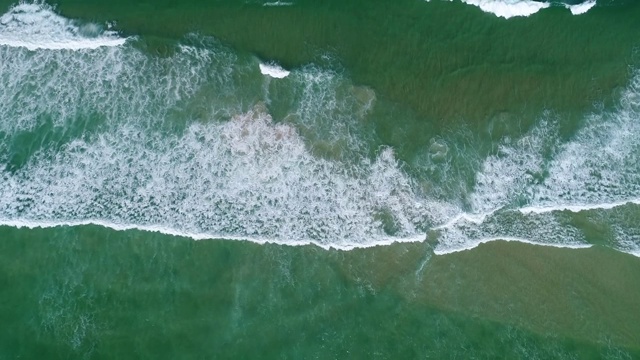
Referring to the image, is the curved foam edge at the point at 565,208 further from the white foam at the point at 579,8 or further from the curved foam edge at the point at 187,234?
the white foam at the point at 579,8

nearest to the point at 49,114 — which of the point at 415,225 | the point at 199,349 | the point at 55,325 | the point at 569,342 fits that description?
the point at 55,325

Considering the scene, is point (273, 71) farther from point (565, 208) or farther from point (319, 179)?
point (565, 208)

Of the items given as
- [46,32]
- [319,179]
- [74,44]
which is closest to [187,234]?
[319,179]

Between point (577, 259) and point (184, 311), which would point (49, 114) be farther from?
point (577, 259)

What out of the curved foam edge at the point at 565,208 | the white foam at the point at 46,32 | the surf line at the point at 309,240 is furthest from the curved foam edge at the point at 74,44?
the curved foam edge at the point at 565,208

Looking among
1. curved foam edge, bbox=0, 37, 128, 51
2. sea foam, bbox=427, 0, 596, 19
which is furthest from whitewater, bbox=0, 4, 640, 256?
sea foam, bbox=427, 0, 596, 19

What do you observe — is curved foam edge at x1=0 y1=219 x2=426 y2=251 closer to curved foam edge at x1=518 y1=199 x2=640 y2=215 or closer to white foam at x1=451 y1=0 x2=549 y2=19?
curved foam edge at x1=518 y1=199 x2=640 y2=215
